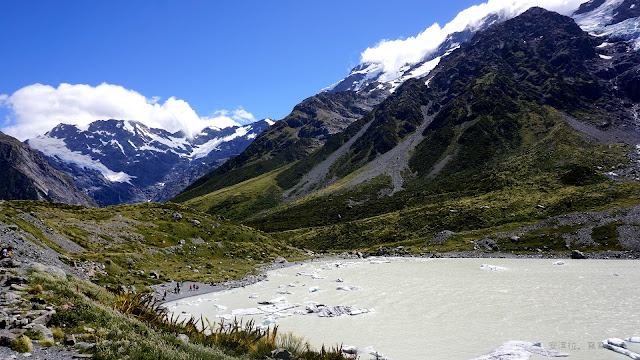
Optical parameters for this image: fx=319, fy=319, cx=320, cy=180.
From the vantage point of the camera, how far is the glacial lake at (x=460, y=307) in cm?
2450

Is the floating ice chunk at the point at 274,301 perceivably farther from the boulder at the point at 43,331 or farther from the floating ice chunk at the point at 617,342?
the floating ice chunk at the point at 617,342

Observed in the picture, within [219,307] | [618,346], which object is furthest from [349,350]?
[219,307]

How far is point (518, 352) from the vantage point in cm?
2173

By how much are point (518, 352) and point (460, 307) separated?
1228 cm

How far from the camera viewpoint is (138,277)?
46.5 meters

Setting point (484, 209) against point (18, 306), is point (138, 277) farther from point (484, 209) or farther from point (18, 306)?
point (484, 209)

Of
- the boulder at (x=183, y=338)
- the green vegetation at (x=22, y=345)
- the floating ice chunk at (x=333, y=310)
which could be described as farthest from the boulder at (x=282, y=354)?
the floating ice chunk at (x=333, y=310)

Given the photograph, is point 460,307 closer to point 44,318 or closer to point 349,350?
point 349,350

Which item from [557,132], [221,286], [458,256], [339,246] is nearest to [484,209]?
[458,256]

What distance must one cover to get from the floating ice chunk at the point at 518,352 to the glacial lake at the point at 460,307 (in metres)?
0.80

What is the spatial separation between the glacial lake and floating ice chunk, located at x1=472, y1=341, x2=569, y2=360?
0.80 meters

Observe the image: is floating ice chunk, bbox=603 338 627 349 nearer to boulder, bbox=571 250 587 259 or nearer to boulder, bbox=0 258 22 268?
boulder, bbox=0 258 22 268

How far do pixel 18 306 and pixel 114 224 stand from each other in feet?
194

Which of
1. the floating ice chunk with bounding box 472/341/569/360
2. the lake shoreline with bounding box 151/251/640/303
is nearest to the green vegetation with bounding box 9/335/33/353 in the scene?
the lake shoreline with bounding box 151/251/640/303
